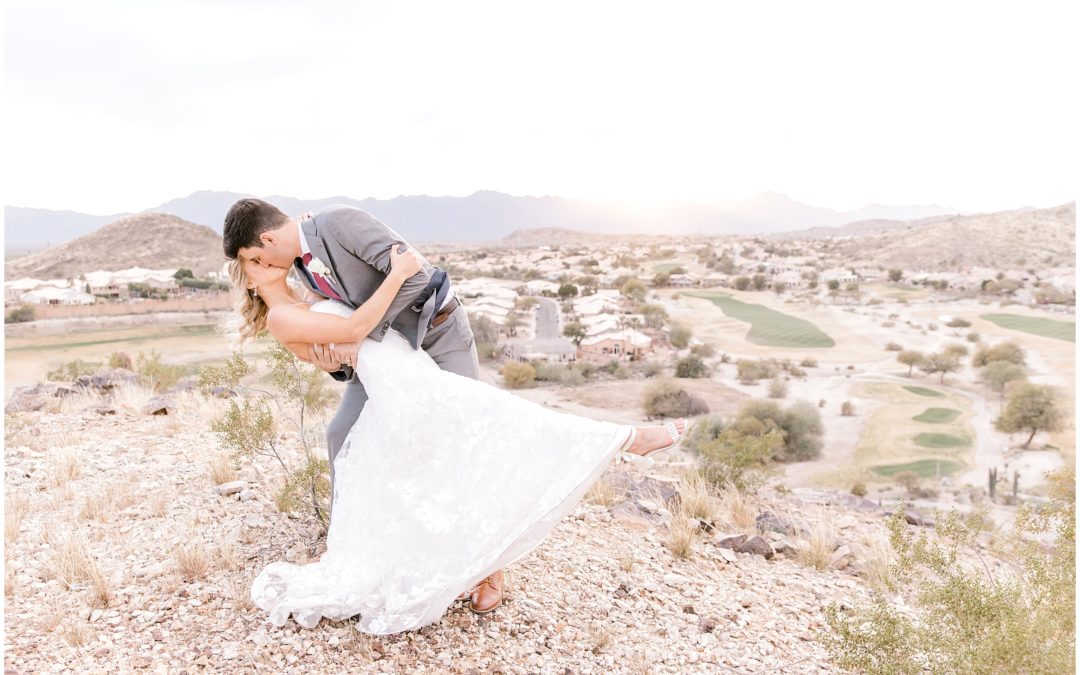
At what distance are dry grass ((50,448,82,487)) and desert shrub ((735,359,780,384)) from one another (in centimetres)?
3324

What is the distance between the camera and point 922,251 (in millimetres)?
69125

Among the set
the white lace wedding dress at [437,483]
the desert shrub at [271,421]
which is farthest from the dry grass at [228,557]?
the white lace wedding dress at [437,483]

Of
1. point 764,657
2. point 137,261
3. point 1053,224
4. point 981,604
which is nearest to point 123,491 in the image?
point 764,657

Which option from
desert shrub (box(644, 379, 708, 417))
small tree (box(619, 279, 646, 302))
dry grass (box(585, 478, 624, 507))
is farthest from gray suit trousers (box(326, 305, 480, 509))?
small tree (box(619, 279, 646, 302))

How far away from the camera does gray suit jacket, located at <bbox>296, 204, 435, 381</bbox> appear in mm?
2340

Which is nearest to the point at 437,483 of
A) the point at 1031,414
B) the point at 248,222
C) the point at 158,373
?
the point at 248,222

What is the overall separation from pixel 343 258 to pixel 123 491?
2713 mm

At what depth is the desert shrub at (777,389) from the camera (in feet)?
101

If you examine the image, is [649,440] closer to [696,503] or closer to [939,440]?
[696,503]

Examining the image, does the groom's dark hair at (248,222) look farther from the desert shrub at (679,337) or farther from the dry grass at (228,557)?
the desert shrub at (679,337)

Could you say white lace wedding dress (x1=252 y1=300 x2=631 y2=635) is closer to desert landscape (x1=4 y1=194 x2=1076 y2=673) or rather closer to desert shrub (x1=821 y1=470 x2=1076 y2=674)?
desert landscape (x1=4 y1=194 x2=1076 y2=673)

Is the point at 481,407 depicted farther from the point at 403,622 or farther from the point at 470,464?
the point at 403,622

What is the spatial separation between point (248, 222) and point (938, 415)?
31.7m

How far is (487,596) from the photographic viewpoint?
2865 millimetres
